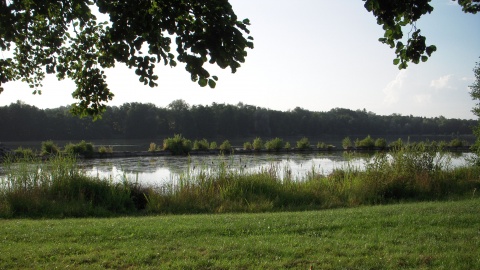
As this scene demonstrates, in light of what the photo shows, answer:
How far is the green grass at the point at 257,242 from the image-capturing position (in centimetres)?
425

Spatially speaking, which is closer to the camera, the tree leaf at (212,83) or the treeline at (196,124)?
the tree leaf at (212,83)

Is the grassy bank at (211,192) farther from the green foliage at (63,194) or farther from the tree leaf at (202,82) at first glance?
the tree leaf at (202,82)

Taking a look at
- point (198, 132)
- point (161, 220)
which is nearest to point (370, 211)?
point (161, 220)

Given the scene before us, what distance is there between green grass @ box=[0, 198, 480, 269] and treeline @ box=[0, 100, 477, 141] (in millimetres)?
42657

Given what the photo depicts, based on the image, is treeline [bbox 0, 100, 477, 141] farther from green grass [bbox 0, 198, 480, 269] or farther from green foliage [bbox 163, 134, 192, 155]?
A: green grass [bbox 0, 198, 480, 269]

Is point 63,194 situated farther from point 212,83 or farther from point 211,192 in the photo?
point 212,83

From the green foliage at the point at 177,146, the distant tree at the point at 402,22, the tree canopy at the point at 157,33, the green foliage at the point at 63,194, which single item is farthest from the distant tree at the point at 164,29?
the green foliage at the point at 177,146

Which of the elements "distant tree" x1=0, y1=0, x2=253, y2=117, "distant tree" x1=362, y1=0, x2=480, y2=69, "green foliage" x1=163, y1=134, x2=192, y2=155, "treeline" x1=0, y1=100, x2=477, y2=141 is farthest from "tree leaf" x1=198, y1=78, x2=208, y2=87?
"treeline" x1=0, y1=100, x2=477, y2=141

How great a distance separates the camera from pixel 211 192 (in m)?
9.80

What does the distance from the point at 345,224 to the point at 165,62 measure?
3.95 meters

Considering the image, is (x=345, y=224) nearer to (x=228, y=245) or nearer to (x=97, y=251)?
(x=228, y=245)

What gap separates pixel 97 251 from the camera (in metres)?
4.70

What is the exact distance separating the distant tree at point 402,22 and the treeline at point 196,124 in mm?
45227

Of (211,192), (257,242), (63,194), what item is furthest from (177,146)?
(257,242)
